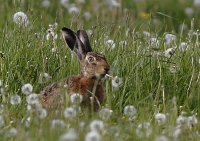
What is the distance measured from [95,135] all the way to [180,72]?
8.95 ft

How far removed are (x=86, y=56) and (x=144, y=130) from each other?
1.97m

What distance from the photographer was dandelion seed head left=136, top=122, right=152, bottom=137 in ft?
16.9

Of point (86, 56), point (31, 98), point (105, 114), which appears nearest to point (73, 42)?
point (86, 56)

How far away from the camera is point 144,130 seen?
516 centimetres

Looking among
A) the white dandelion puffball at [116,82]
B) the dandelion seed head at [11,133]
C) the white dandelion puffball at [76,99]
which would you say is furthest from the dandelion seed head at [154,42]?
the dandelion seed head at [11,133]

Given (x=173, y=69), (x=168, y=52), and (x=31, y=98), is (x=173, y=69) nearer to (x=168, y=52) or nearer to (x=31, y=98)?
(x=168, y=52)

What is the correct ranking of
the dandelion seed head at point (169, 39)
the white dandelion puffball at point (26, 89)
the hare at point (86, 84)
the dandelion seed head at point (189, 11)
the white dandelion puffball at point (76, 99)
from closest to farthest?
the white dandelion puffball at point (76, 99) < the white dandelion puffball at point (26, 89) < the hare at point (86, 84) < the dandelion seed head at point (169, 39) < the dandelion seed head at point (189, 11)

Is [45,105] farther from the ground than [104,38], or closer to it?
closer to it

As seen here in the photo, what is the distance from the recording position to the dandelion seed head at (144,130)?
16.9 feet

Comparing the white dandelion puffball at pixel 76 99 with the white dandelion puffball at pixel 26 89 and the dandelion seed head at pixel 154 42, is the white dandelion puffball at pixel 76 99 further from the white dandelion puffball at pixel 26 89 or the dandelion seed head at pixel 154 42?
the dandelion seed head at pixel 154 42

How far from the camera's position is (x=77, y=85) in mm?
6590

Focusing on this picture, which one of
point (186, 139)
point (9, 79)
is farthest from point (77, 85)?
point (186, 139)

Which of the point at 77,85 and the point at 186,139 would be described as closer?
the point at 186,139

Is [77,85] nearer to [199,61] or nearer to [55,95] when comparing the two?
[55,95]
